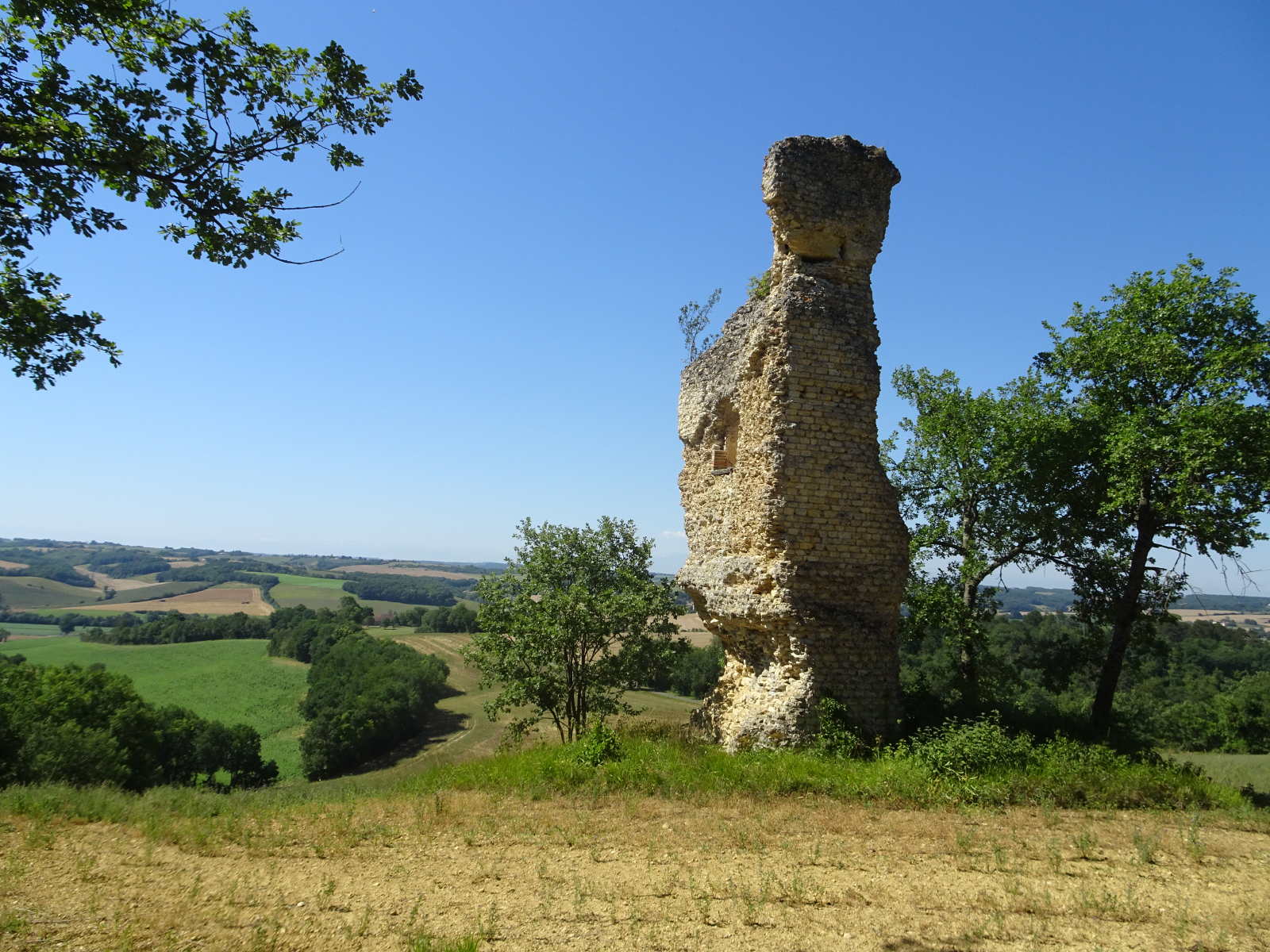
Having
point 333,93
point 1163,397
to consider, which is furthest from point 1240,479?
point 333,93

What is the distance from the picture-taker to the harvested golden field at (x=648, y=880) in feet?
14.5

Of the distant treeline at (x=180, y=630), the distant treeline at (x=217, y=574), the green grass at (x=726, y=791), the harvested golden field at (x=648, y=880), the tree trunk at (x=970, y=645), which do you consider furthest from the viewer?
the distant treeline at (x=217, y=574)

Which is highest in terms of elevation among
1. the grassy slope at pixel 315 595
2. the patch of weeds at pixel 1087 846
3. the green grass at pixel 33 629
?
the patch of weeds at pixel 1087 846

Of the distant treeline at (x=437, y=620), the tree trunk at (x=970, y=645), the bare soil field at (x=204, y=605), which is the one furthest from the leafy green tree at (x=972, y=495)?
the bare soil field at (x=204, y=605)

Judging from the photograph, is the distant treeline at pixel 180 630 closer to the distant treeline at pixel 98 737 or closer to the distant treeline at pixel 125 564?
the distant treeline at pixel 98 737

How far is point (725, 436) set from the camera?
1145 cm

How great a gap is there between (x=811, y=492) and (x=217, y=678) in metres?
52.9

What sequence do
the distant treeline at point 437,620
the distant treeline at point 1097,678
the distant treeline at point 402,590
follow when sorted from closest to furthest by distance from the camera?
the distant treeline at point 1097,678 < the distant treeline at point 437,620 < the distant treeline at point 402,590

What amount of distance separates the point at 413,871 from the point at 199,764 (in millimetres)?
32882

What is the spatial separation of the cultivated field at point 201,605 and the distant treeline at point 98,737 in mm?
45717

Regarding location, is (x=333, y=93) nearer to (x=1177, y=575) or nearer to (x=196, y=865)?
(x=196, y=865)

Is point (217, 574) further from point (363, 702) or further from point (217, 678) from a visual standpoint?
point (363, 702)

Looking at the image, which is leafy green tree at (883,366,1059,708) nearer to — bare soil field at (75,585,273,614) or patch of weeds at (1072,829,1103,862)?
patch of weeds at (1072,829,1103,862)

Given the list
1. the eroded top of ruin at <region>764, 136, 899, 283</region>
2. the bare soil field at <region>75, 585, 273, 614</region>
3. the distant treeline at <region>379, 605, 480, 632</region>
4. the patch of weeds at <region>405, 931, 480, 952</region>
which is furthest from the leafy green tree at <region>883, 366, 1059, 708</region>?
the bare soil field at <region>75, 585, 273, 614</region>
